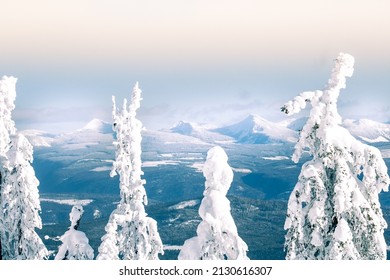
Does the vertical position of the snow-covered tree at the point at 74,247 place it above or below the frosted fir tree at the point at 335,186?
below

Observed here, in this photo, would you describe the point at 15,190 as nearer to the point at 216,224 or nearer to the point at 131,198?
the point at 131,198

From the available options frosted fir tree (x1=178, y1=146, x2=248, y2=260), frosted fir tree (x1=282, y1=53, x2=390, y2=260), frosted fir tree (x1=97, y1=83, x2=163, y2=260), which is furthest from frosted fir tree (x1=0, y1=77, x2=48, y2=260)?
frosted fir tree (x1=282, y1=53, x2=390, y2=260)

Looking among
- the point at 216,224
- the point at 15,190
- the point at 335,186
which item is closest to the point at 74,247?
the point at 15,190

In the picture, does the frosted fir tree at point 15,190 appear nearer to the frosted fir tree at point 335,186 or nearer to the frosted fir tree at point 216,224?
the frosted fir tree at point 216,224

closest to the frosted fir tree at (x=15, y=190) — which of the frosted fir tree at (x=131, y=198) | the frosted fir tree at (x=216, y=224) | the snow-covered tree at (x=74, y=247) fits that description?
the frosted fir tree at (x=131, y=198)
